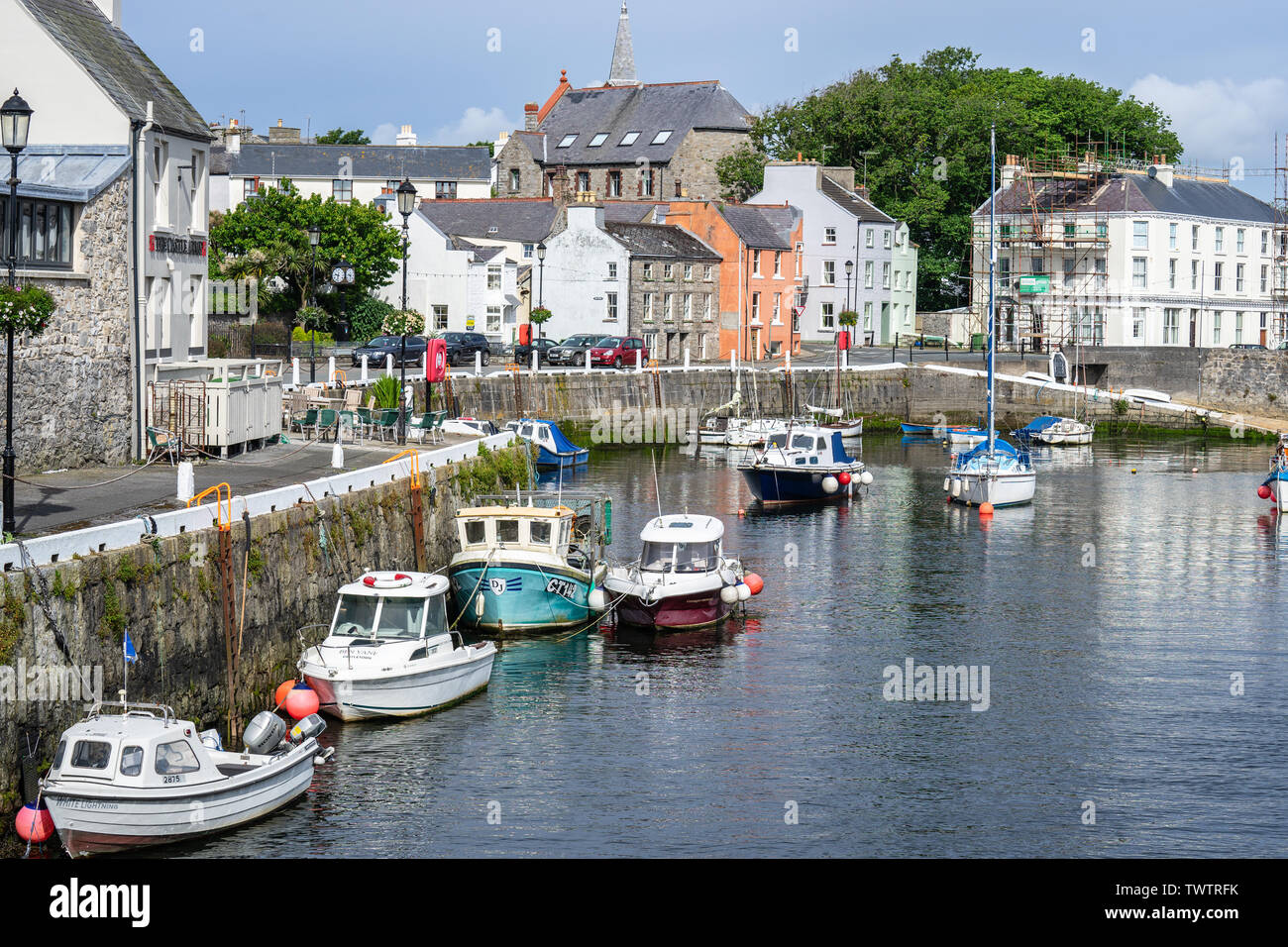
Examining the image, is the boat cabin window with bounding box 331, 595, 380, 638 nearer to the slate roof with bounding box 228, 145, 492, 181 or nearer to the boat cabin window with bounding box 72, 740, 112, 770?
the boat cabin window with bounding box 72, 740, 112, 770

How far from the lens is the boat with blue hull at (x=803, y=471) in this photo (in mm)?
54094

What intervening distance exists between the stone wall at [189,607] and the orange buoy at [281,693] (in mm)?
185

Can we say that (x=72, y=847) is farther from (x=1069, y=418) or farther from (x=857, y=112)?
(x=857, y=112)

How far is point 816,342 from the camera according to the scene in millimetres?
101188

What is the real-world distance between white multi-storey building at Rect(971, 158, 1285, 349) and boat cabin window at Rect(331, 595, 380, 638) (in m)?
70.8

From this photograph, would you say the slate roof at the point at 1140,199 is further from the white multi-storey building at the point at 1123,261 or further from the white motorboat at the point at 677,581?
the white motorboat at the point at 677,581

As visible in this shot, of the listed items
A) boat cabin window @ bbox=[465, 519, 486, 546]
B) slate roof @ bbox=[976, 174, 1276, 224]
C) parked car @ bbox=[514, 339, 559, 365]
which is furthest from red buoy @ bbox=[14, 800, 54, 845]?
slate roof @ bbox=[976, 174, 1276, 224]

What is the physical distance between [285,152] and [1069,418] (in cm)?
6164

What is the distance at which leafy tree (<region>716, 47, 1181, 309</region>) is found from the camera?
104312 mm

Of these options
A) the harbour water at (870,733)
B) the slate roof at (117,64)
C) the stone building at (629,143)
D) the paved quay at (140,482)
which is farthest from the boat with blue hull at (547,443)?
the stone building at (629,143)

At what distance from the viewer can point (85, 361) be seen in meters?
30.1

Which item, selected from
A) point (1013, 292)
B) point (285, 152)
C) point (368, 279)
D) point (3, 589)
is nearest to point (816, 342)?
point (1013, 292)

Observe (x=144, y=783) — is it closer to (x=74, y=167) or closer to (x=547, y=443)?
(x=74, y=167)

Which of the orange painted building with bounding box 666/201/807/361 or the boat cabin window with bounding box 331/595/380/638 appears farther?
A: the orange painted building with bounding box 666/201/807/361
